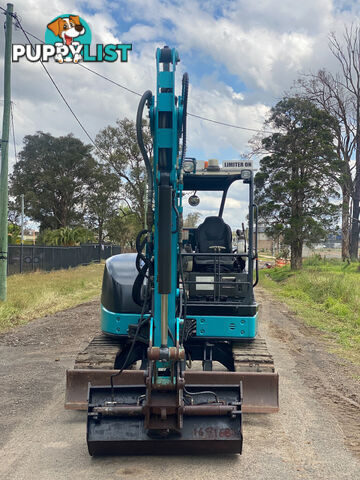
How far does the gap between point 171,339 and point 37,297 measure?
12058 mm

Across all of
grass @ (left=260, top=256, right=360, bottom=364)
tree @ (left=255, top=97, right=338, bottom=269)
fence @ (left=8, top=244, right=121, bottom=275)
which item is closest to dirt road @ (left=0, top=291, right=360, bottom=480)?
grass @ (left=260, top=256, right=360, bottom=364)

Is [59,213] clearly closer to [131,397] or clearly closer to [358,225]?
[358,225]

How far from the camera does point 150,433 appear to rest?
4379 millimetres

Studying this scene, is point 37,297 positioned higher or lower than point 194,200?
lower

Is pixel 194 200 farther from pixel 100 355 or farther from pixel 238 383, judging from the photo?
pixel 238 383

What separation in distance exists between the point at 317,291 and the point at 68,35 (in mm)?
12569

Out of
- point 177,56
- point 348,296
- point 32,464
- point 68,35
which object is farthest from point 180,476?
point 68,35

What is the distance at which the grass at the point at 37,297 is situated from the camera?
12.9 metres

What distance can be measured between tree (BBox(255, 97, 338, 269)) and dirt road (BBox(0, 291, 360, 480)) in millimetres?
21483

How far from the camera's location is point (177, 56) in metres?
4.79

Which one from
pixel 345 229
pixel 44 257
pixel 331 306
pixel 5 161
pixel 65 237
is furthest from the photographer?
pixel 65 237

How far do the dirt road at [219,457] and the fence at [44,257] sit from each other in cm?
1615

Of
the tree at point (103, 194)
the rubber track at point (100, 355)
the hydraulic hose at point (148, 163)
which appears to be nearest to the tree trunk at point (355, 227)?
the tree at point (103, 194)

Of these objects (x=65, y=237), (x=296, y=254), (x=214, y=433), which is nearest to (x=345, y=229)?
(x=296, y=254)
